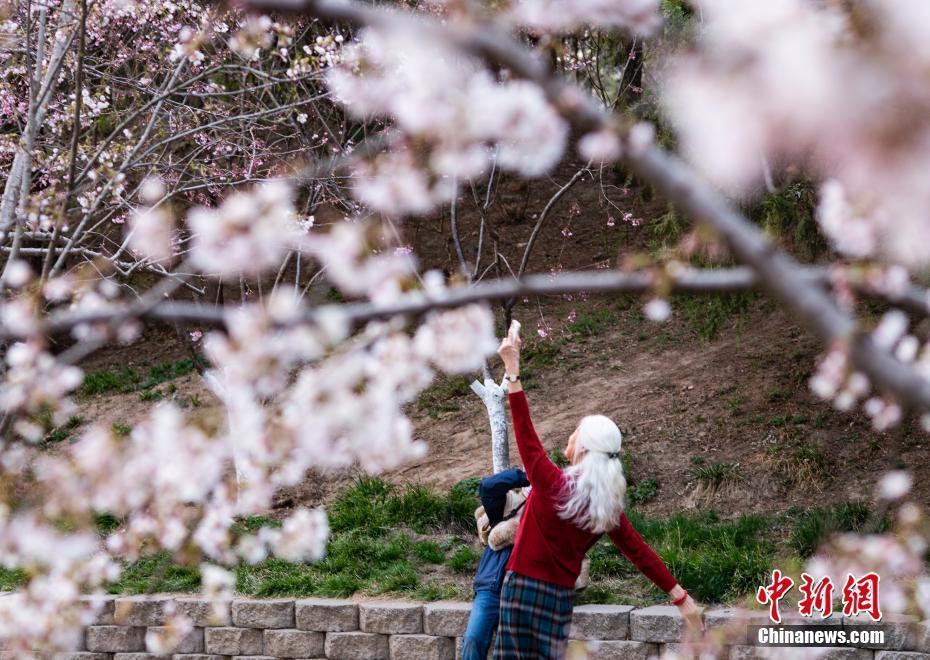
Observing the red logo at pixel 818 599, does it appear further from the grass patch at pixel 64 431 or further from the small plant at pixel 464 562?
the grass patch at pixel 64 431

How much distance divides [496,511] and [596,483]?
792mm

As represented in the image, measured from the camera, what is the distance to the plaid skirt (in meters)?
3.33

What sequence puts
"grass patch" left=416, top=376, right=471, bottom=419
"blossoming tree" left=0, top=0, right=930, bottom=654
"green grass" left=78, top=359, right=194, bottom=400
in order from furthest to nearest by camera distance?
"green grass" left=78, top=359, right=194, bottom=400 < "grass patch" left=416, top=376, right=471, bottom=419 < "blossoming tree" left=0, top=0, right=930, bottom=654

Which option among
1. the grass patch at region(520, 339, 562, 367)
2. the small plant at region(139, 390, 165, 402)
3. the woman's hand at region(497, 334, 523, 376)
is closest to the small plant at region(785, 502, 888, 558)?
the woman's hand at region(497, 334, 523, 376)

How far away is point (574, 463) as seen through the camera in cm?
329

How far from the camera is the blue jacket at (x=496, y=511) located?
3801 millimetres

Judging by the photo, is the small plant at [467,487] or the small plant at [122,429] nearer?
the small plant at [467,487]

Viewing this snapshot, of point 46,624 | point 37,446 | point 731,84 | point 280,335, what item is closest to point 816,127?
point 731,84

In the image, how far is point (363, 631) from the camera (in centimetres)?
458

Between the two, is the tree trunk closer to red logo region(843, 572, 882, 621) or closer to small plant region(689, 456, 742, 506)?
small plant region(689, 456, 742, 506)

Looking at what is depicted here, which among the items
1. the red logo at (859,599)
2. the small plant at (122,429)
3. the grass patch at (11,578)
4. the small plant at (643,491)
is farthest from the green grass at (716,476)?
the small plant at (122,429)

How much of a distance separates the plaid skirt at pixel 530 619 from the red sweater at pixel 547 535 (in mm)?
38

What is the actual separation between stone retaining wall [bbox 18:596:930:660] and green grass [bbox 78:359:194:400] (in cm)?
387

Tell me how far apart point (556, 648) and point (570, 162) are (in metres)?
7.94
